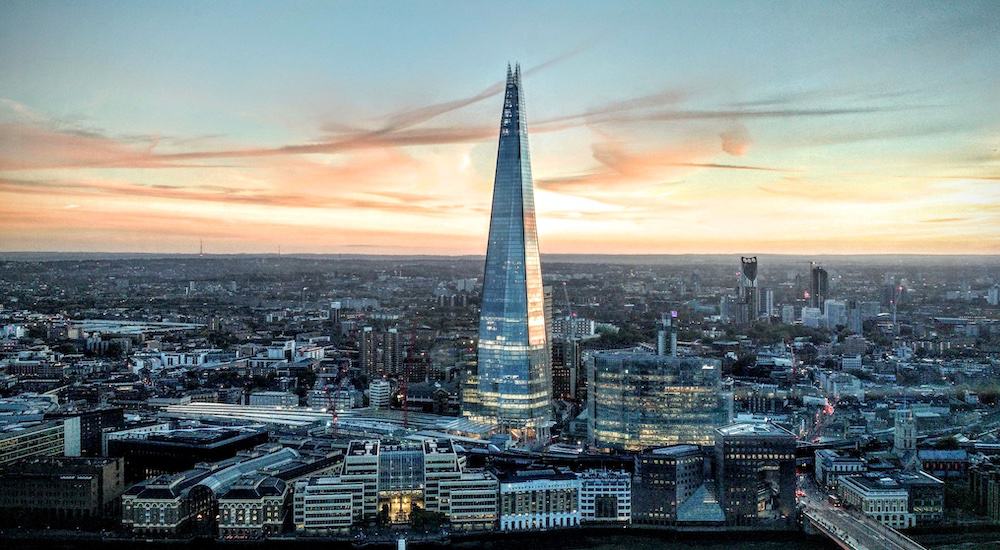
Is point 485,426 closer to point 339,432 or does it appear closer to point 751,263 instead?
point 339,432

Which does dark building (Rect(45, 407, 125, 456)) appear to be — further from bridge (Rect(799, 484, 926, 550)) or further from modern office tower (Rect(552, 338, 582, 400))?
bridge (Rect(799, 484, 926, 550))

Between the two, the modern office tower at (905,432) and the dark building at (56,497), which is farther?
the modern office tower at (905,432)

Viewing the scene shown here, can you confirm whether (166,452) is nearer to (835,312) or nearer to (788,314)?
(835,312)

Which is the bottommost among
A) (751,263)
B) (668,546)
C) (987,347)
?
(668,546)

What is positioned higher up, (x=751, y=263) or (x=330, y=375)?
(x=751, y=263)

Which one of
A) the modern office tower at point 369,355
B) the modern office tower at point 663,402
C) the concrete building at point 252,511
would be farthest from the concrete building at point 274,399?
the concrete building at point 252,511

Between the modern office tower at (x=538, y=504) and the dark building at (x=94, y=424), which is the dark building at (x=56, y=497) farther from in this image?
the modern office tower at (x=538, y=504)

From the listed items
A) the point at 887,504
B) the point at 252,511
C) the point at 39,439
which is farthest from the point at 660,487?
the point at 39,439

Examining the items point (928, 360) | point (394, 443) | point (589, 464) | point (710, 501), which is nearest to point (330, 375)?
point (394, 443)

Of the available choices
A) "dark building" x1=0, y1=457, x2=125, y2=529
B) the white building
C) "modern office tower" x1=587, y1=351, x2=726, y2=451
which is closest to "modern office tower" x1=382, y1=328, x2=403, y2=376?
"modern office tower" x1=587, y1=351, x2=726, y2=451
